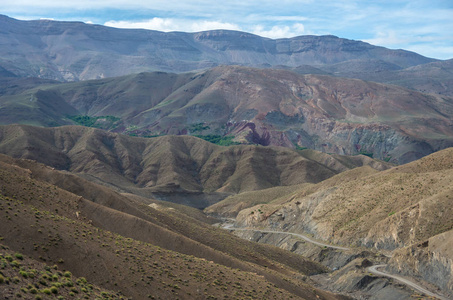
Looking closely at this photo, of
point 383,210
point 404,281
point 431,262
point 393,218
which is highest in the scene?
point 383,210

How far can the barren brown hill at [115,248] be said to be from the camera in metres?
43.8

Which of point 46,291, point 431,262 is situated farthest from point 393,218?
point 46,291

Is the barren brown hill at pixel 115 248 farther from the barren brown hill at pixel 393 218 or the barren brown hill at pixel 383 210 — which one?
the barren brown hill at pixel 383 210

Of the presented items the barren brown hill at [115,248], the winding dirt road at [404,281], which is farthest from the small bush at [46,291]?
the winding dirt road at [404,281]

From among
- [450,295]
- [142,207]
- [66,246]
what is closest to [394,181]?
[450,295]

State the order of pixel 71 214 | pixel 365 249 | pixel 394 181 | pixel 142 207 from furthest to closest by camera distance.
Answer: pixel 394 181 → pixel 365 249 → pixel 142 207 → pixel 71 214

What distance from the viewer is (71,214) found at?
59.8 meters

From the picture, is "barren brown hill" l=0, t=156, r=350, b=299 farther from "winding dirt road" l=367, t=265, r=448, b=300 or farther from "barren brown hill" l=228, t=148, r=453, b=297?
"barren brown hill" l=228, t=148, r=453, b=297

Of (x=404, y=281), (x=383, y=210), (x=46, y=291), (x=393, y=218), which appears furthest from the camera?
(x=383, y=210)

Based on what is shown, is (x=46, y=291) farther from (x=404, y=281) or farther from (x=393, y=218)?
(x=393, y=218)

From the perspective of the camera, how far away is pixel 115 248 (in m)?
50.1

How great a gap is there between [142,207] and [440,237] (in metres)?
47.2

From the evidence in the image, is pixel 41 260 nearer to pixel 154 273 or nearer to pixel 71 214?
pixel 154 273

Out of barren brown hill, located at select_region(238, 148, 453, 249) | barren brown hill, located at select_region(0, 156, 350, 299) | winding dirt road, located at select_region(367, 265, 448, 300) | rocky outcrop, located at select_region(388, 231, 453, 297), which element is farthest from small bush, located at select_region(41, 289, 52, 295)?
barren brown hill, located at select_region(238, 148, 453, 249)
